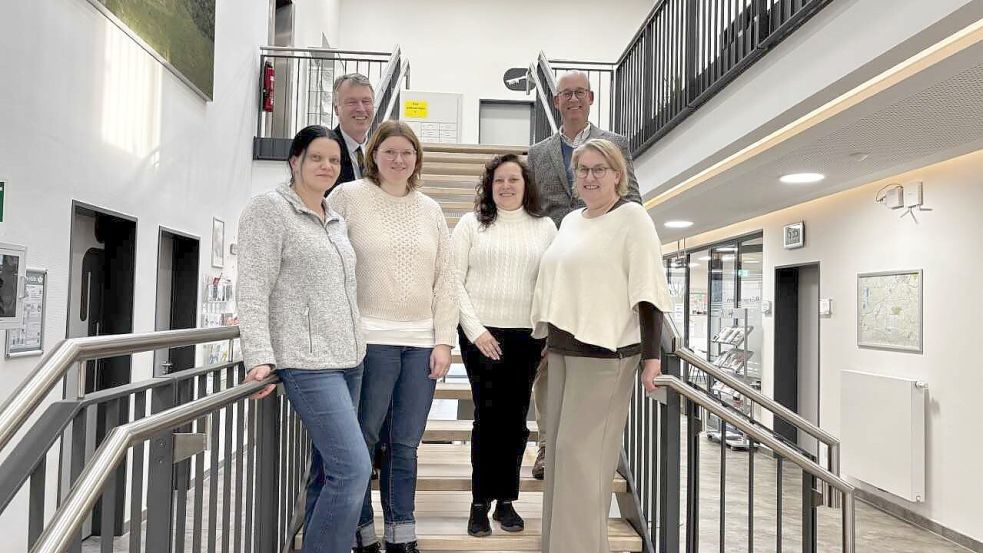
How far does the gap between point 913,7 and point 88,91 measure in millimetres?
3928

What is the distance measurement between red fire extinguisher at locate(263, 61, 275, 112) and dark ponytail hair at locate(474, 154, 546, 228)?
5622 millimetres

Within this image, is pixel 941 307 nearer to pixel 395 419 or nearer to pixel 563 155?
pixel 563 155

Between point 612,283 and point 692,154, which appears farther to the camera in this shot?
point 692,154

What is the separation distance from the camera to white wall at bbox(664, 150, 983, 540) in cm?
472

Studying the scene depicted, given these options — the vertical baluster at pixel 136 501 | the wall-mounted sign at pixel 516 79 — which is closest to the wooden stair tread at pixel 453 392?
the vertical baluster at pixel 136 501

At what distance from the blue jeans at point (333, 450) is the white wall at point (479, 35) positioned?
1019 cm

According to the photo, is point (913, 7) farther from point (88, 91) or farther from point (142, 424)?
point (88, 91)

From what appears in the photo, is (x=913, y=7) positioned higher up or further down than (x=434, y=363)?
higher up

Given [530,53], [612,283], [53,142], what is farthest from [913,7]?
[530,53]

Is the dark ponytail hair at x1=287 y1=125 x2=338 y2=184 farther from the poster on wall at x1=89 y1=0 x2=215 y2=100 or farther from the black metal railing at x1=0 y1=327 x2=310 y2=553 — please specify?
the poster on wall at x1=89 y1=0 x2=215 y2=100

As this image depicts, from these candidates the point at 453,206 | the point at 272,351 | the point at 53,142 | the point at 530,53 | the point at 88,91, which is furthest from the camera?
the point at 530,53

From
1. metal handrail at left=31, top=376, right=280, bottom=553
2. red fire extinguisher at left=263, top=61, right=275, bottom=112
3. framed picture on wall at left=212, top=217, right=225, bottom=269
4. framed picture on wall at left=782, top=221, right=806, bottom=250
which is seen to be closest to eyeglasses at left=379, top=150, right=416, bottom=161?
metal handrail at left=31, top=376, right=280, bottom=553

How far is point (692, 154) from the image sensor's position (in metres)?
4.67

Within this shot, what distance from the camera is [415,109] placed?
11.6 meters
